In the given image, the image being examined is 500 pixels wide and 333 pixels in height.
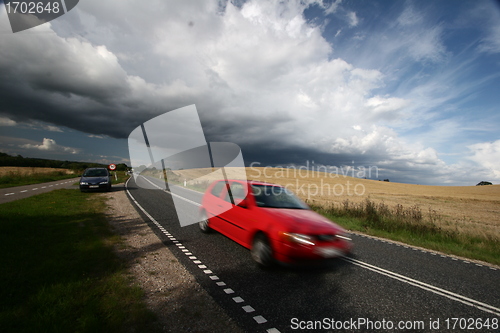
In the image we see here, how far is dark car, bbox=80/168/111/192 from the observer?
1739 centimetres

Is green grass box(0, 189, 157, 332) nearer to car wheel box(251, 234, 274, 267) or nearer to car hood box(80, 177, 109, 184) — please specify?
car wheel box(251, 234, 274, 267)

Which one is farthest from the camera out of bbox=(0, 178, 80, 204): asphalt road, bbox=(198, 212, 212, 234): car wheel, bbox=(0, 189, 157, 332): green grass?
bbox=(0, 178, 80, 204): asphalt road

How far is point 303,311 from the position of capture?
11.3 feet

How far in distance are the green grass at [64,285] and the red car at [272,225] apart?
2.39 m

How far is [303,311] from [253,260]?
82.5 inches

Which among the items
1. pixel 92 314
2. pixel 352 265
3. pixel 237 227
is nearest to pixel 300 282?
pixel 352 265

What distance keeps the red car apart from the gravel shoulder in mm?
1529

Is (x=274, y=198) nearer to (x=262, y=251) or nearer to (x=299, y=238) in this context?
(x=262, y=251)

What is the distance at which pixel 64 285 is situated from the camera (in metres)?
3.79

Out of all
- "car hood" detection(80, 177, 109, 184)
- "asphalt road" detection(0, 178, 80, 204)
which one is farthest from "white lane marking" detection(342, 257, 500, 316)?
"car hood" detection(80, 177, 109, 184)

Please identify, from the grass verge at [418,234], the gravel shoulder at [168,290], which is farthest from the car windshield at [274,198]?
the grass verge at [418,234]

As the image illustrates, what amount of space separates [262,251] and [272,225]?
2.06 ft

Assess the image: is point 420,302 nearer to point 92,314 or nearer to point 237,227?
point 237,227

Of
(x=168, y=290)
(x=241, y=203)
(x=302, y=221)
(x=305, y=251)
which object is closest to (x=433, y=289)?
(x=305, y=251)
